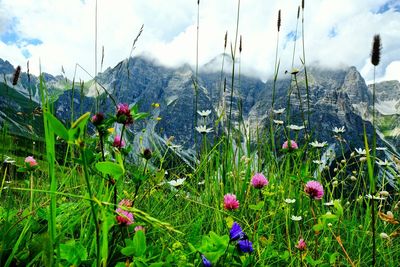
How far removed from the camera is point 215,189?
9.75ft

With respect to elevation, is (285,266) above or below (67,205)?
below

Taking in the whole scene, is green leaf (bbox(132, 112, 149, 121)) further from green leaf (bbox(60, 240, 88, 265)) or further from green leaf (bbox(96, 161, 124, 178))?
green leaf (bbox(60, 240, 88, 265))

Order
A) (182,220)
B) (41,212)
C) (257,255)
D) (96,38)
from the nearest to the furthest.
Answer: (41,212) → (257,255) → (182,220) → (96,38)

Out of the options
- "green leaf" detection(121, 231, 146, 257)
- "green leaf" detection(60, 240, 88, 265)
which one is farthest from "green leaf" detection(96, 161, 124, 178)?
"green leaf" detection(60, 240, 88, 265)

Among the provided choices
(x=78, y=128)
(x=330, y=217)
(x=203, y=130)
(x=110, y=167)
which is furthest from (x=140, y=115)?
(x=203, y=130)

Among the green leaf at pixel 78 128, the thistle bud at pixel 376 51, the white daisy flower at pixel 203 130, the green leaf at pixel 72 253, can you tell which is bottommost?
the green leaf at pixel 72 253

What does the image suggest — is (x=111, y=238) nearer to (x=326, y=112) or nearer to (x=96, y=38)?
(x=96, y=38)

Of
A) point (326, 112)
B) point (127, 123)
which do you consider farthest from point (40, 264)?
point (326, 112)

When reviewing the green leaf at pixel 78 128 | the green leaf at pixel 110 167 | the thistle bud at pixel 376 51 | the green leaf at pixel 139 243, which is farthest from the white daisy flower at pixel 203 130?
the green leaf at pixel 78 128

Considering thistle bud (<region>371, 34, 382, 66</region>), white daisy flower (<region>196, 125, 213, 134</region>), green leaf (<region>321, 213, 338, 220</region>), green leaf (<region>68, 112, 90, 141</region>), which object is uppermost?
thistle bud (<region>371, 34, 382, 66</region>)

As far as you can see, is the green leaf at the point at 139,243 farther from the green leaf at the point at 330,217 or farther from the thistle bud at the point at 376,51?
the thistle bud at the point at 376,51

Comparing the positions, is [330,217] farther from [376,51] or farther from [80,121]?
[80,121]

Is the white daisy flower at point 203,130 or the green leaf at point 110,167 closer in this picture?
the green leaf at point 110,167

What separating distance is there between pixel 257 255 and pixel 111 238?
0.74m
